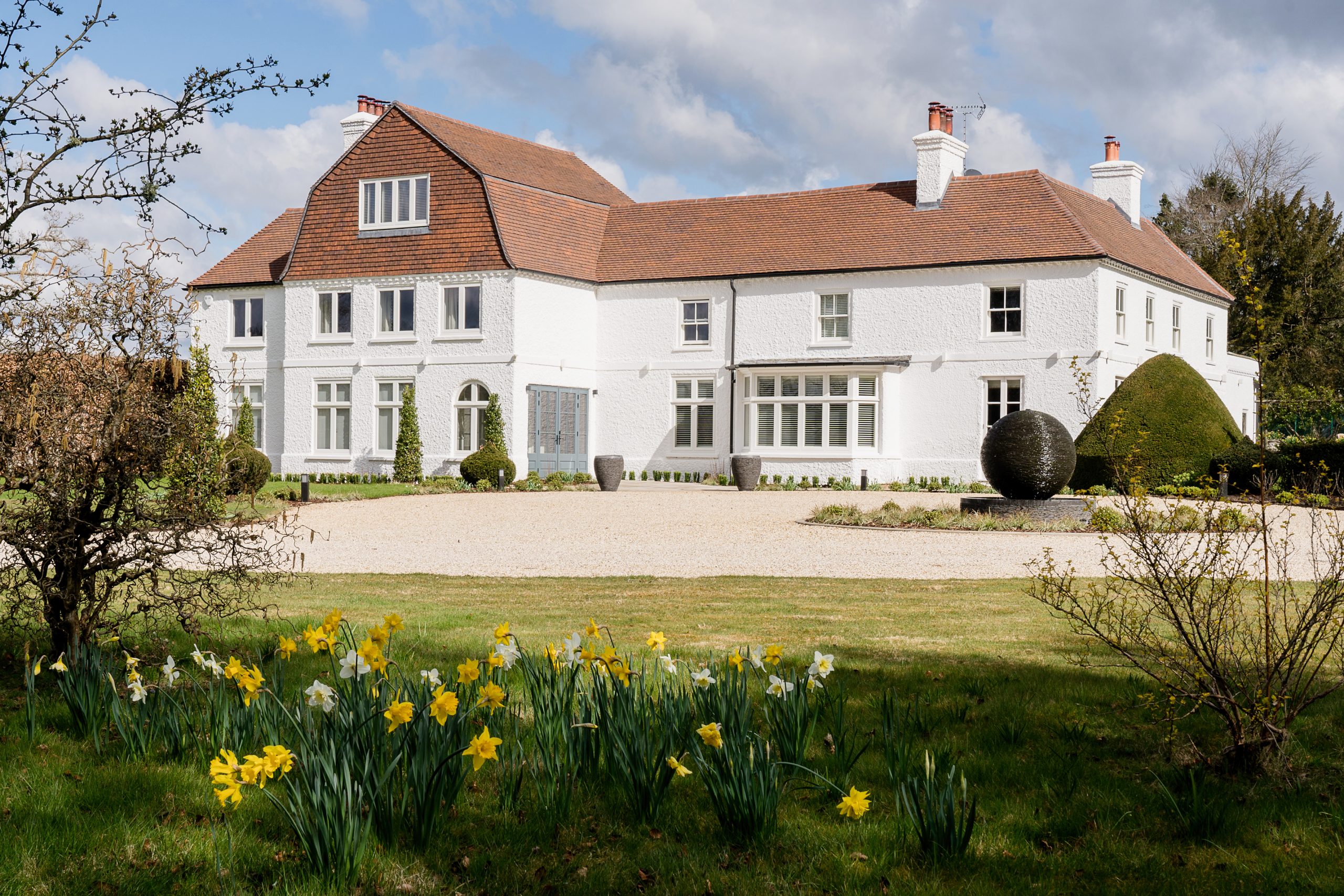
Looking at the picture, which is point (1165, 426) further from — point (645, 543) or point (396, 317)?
point (396, 317)

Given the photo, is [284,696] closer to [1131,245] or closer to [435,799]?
[435,799]

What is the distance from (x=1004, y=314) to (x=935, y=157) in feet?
14.8

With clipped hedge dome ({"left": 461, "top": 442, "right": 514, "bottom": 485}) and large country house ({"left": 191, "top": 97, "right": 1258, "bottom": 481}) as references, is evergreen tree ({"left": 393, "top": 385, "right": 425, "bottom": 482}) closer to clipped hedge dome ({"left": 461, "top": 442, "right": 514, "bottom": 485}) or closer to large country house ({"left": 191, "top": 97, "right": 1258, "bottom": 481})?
large country house ({"left": 191, "top": 97, "right": 1258, "bottom": 481})

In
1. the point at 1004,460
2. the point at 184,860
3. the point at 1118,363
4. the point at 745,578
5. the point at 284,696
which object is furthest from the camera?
the point at 1118,363

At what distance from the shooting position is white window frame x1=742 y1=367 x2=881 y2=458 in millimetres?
29812

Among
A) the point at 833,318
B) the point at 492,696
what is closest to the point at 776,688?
the point at 492,696

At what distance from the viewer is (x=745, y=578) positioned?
458 inches

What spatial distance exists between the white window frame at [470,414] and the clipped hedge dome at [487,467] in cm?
237

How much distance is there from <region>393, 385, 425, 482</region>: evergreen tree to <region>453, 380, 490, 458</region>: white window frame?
0.94m

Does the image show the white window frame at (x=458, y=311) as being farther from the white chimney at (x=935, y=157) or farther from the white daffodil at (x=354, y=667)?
the white daffodil at (x=354, y=667)

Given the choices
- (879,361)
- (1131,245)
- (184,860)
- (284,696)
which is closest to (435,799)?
(184,860)

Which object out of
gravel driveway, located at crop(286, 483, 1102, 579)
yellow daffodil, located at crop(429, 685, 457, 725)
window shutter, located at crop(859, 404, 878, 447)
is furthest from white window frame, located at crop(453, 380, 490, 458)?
yellow daffodil, located at crop(429, 685, 457, 725)

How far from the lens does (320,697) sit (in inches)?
163

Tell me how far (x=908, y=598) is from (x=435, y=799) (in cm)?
675
